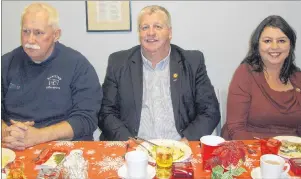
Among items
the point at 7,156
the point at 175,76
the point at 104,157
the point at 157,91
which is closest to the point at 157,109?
the point at 157,91

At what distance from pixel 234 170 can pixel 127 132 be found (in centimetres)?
98

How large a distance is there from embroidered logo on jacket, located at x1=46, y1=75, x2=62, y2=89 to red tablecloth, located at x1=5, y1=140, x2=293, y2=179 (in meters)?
0.48

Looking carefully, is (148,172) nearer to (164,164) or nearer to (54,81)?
(164,164)

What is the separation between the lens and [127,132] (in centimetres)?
211

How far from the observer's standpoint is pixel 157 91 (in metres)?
2.24

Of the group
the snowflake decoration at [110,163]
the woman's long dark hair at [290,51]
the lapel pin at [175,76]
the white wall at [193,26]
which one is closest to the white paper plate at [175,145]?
the snowflake decoration at [110,163]

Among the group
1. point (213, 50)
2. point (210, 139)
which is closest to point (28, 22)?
point (210, 139)

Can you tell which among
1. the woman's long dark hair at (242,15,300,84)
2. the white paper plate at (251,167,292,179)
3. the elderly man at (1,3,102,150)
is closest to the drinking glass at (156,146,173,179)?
the white paper plate at (251,167,292,179)

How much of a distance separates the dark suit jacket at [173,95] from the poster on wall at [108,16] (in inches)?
20.6

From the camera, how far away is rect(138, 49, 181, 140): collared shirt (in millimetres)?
2217

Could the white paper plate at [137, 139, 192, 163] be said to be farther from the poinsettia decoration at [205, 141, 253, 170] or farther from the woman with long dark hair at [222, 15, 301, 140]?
the woman with long dark hair at [222, 15, 301, 140]

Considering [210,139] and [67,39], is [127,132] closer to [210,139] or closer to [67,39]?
[210,139]

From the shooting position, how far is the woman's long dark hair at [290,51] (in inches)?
86.0

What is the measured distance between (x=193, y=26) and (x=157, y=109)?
890 mm
